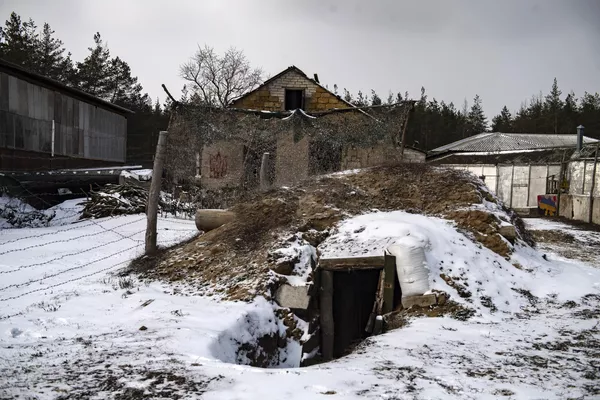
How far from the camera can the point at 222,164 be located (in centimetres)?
1292

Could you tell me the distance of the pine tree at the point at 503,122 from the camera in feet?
228

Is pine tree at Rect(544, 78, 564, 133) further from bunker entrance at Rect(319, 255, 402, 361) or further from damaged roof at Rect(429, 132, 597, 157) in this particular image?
bunker entrance at Rect(319, 255, 402, 361)

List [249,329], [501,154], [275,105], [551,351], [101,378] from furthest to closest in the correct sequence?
[501,154] < [275,105] < [249,329] < [551,351] < [101,378]

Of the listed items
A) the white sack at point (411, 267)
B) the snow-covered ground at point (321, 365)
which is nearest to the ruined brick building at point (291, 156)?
the snow-covered ground at point (321, 365)

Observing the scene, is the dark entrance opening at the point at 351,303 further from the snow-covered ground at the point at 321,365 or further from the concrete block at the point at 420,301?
the concrete block at the point at 420,301

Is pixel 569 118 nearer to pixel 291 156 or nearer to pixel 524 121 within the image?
pixel 524 121

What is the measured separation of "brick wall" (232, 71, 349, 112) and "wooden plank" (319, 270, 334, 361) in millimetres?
14542

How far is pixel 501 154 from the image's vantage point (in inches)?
1171

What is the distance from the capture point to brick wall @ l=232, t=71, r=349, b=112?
833 inches

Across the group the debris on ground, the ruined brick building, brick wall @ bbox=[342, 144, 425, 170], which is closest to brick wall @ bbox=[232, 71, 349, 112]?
the ruined brick building

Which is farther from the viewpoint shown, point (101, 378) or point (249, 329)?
point (249, 329)

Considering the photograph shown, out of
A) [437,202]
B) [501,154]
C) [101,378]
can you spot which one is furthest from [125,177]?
[501,154]

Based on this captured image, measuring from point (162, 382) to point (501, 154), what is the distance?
29.6m

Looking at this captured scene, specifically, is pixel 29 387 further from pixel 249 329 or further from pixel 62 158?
pixel 62 158
